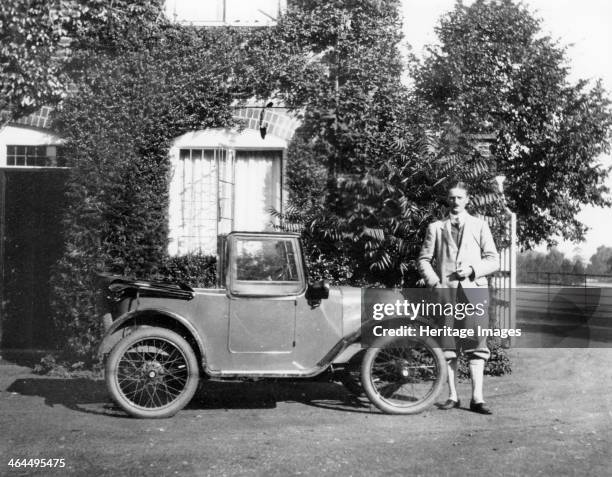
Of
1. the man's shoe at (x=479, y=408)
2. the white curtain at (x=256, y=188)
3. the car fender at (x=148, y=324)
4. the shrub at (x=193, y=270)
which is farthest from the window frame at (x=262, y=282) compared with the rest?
the white curtain at (x=256, y=188)

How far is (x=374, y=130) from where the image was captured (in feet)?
28.9

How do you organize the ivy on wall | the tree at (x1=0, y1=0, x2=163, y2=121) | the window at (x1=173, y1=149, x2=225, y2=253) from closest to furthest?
the ivy on wall < the tree at (x1=0, y1=0, x2=163, y2=121) < the window at (x1=173, y1=149, x2=225, y2=253)

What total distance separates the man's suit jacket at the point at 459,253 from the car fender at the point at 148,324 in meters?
2.13

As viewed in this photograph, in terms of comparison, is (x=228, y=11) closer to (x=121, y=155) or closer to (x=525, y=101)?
(x=121, y=155)

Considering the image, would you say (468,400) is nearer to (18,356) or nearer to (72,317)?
(72,317)

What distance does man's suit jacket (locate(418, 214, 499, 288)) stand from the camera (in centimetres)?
650

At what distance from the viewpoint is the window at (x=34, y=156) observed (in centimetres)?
972

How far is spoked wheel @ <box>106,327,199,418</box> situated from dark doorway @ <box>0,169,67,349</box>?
3.42m

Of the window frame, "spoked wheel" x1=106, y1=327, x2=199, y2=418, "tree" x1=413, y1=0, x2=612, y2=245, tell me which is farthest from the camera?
"tree" x1=413, y1=0, x2=612, y2=245

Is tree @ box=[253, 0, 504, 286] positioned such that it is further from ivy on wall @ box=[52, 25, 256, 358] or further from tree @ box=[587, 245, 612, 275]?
tree @ box=[587, 245, 612, 275]

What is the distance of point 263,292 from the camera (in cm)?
635

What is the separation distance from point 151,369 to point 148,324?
0.43 metres

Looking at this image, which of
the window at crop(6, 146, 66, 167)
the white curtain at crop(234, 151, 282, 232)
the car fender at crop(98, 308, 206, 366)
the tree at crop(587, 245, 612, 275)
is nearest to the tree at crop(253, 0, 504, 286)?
the white curtain at crop(234, 151, 282, 232)

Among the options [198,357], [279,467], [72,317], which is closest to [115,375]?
[198,357]
